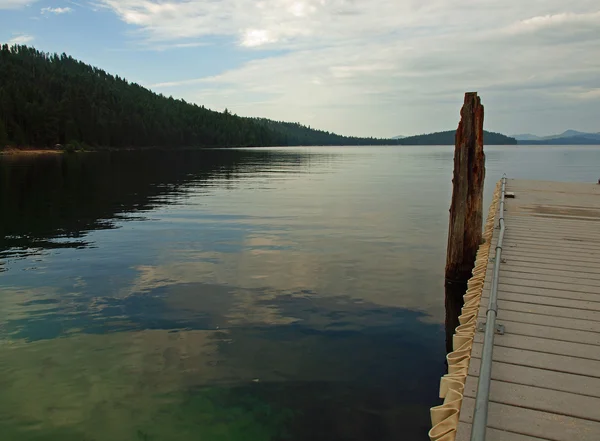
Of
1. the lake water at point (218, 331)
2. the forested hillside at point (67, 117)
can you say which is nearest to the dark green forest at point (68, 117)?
the forested hillside at point (67, 117)

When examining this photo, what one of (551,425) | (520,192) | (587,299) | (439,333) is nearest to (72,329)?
(439,333)

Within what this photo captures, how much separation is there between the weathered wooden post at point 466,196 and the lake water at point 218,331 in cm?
87

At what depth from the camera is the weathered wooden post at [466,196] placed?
1292cm

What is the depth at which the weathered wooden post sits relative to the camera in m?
12.9

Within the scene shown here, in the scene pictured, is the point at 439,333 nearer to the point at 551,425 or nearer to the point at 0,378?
the point at 551,425

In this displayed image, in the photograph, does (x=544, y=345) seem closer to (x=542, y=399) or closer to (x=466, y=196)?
(x=542, y=399)

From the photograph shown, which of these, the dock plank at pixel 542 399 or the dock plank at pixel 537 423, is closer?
the dock plank at pixel 537 423

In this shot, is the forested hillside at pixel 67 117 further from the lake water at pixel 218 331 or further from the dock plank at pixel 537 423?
the dock plank at pixel 537 423

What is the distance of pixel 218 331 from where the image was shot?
9586 millimetres

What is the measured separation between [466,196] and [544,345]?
24.4 ft

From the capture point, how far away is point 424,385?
781cm

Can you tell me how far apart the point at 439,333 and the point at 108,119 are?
503 feet

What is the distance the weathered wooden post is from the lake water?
87 centimetres

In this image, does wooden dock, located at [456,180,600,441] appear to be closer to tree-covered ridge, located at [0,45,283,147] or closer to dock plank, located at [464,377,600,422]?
dock plank, located at [464,377,600,422]
